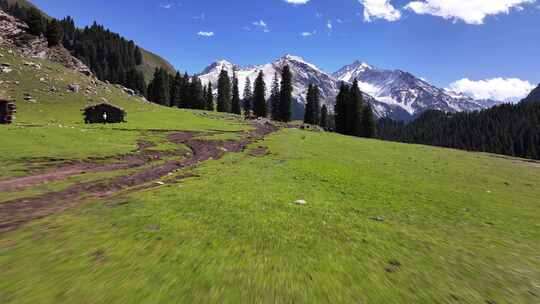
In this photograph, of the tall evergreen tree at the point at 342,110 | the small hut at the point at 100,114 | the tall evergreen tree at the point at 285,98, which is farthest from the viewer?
the tall evergreen tree at the point at 285,98

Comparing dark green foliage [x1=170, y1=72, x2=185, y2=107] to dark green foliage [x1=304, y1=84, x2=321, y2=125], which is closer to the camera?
dark green foliage [x1=304, y1=84, x2=321, y2=125]

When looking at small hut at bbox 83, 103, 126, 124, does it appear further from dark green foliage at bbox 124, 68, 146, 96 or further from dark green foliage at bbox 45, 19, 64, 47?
dark green foliage at bbox 124, 68, 146, 96

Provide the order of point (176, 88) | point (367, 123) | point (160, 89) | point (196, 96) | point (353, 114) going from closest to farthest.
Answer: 1. point (353, 114)
2. point (367, 123)
3. point (160, 89)
4. point (196, 96)
5. point (176, 88)

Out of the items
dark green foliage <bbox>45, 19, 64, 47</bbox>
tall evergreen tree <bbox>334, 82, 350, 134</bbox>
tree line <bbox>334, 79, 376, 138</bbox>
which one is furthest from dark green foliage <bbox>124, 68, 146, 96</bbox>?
tree line <bbox>334, 79, 376, 138</bbox>

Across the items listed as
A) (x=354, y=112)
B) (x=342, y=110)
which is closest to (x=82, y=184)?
(x=354, y=112)

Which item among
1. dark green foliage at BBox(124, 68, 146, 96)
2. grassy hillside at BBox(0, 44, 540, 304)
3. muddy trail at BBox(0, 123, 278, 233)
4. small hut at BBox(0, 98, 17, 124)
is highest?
dark green foliage at BBox(124, 68, 146, 96)

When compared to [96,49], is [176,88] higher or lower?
lower

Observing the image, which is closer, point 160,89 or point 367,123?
point 367,123

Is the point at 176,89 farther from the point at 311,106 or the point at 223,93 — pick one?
the point at 311,106

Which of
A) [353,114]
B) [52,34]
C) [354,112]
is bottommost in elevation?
[353,114]

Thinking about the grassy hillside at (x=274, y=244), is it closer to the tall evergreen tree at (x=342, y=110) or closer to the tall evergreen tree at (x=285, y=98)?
the tall evergreen tree at (x=342, y=110)

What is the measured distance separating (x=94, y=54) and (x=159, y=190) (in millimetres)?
206346

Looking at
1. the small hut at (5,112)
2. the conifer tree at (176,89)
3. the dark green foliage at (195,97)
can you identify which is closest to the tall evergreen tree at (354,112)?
the dark green foliage at (195,97)

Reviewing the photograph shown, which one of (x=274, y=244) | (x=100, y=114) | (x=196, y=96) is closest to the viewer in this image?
(x=274, y=244)
